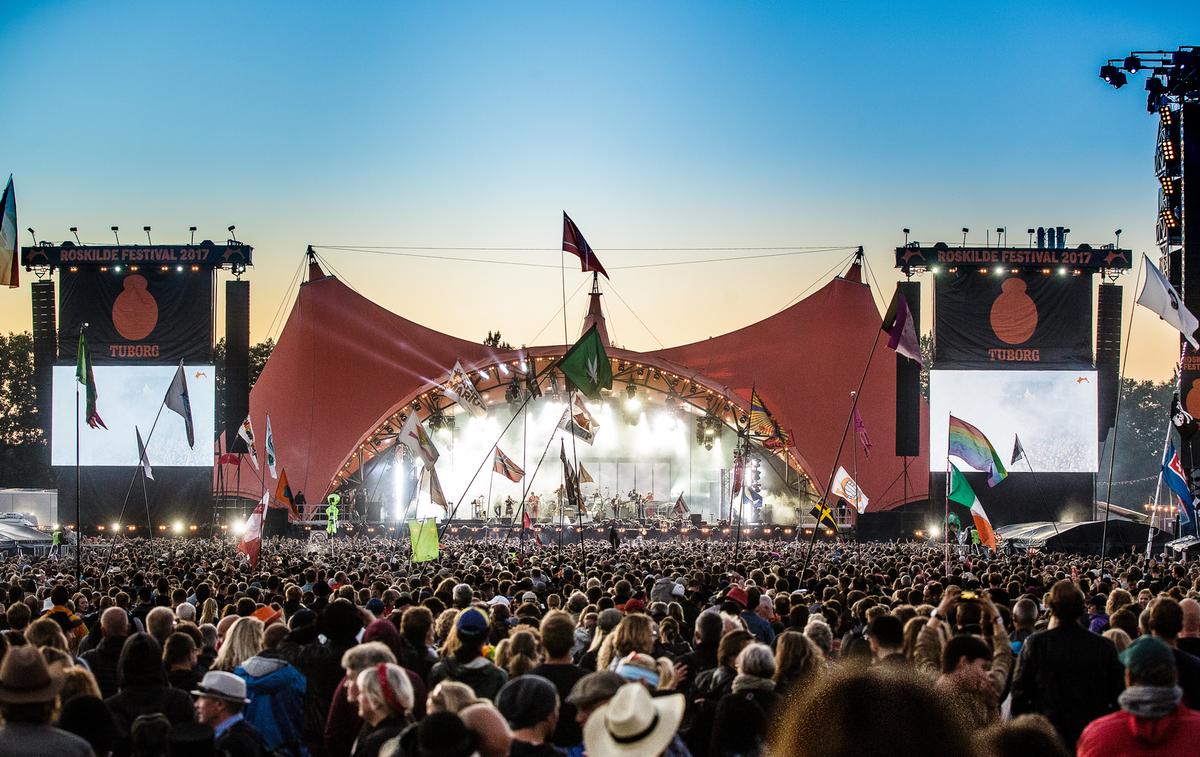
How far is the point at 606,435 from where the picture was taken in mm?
53844

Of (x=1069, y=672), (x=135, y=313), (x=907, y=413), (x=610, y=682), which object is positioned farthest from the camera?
(x=135, y=313)

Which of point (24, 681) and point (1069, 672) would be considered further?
point (1069, 672)

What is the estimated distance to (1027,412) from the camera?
45906mm

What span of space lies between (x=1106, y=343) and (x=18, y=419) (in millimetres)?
57145

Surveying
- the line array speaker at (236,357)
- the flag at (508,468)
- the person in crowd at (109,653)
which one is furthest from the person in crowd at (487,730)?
the line array speaker at (236,357)

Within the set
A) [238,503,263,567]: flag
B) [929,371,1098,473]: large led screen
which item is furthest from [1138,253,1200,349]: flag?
[929,371,1098,473]: large led screen

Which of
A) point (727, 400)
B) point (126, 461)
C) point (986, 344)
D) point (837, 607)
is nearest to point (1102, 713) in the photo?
point (837, 607)

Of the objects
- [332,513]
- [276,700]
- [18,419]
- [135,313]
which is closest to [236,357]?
[135,313]

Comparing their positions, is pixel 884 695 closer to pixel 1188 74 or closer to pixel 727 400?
pixel 1188 74

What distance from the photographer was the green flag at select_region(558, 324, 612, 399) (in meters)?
22.5

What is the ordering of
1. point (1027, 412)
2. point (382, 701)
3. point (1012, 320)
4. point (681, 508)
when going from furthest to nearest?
point (1012, 320) < point (681, 508) < point (1027, 412) < point (382, 701)

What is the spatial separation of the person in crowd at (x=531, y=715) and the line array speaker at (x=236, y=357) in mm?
39250

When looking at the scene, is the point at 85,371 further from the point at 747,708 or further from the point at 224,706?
the point at 747,708

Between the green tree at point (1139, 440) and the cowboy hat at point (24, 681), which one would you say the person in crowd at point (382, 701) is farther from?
the green tree at point (1139, 440)
